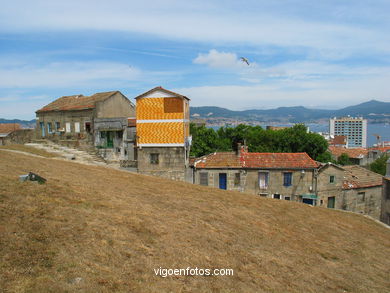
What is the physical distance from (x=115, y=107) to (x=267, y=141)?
78.4ft

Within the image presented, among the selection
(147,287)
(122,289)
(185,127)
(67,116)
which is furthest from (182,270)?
(67,116)

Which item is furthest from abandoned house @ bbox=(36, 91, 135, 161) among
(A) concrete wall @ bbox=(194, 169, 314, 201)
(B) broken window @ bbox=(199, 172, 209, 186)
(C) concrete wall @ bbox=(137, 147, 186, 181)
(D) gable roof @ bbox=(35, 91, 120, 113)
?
(A) concrete wall @ bbox=(194, 169, 314, 201)

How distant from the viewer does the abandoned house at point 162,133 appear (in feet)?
99.5

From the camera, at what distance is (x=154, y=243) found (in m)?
10.7

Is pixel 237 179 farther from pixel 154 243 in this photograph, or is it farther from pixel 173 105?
pixel 154 243

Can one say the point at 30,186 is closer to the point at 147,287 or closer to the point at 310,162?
the point at 147,287

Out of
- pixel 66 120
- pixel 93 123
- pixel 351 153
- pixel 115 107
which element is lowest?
pixel 351 153

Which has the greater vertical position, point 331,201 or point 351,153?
point 351,153

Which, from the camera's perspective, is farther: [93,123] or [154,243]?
[93,123]

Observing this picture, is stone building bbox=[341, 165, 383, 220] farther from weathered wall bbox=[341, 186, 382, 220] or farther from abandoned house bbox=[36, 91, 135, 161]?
abandoned house bbox=[36, 91, 135, 161]

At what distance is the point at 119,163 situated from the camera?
109 feet

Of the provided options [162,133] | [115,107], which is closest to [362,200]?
[162,133]

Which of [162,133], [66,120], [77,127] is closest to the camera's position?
[162,133]

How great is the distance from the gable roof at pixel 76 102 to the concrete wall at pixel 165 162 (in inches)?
339
